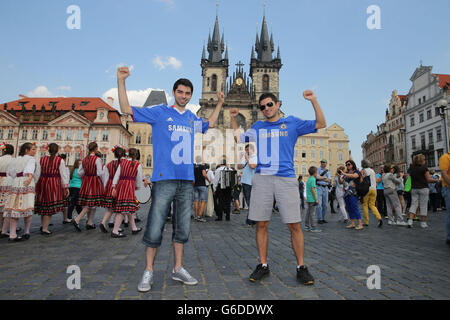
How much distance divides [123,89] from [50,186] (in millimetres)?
4456

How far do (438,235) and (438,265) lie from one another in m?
3.31

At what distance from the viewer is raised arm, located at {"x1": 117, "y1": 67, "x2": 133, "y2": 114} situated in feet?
8.64

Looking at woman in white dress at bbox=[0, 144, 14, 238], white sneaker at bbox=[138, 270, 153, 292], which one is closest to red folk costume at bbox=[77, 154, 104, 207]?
woman in white dress at bbox=[0, 144, 14, 238]

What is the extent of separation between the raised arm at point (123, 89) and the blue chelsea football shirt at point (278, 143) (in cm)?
142

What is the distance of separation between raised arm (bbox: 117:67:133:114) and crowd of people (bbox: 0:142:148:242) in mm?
3635

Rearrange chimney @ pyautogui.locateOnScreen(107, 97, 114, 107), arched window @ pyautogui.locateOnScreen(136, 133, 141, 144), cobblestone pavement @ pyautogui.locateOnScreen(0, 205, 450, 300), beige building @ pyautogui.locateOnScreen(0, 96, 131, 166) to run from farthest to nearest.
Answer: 1. arched window @ pyautogui.locateOnScreen(136, 133, 141, 144)
2. chimney @ pyautogui.locateOnScreen(107, 97, 114, 107)
3. beige building @ pyautogui.locateOnScreen(0, 96, 131, 166)
4. cobblestone pavement @ pyautogui.locateOnScreen(0, 205, 450, 300)

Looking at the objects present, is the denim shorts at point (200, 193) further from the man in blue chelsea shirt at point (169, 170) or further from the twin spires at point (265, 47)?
the twin spires at point (265, 47)

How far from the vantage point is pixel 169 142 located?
2.74m

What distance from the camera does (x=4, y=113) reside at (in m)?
42.1

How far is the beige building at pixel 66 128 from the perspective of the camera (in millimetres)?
41250

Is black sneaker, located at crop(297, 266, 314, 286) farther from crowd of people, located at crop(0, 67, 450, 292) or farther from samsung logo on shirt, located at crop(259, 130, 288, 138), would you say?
samsung logo on shirt, located at crop(259, 130, 288, 138)

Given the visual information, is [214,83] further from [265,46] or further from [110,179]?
[110,179]

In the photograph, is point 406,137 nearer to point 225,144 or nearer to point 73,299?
point 225,144

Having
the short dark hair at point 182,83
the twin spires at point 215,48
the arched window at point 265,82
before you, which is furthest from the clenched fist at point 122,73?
the twin spires at point 215,48
